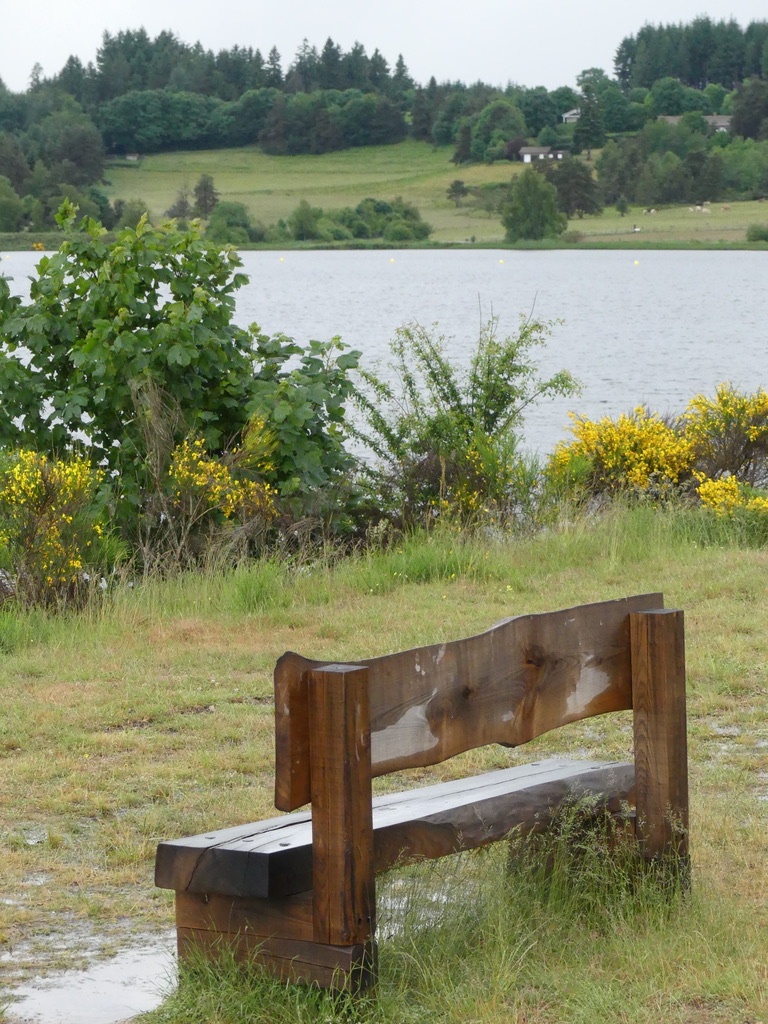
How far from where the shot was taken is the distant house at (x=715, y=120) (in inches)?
6816

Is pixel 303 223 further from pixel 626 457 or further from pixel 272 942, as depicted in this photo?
pixel 272 942

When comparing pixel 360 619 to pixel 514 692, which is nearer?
pixel 514 692

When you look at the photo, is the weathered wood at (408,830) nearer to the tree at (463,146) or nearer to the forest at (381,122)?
Answer: the forest at (381,122)

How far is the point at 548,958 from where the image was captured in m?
3.28

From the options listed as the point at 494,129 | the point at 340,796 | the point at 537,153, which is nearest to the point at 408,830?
the point at 340,796

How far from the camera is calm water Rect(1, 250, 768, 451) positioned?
3459 centimetres

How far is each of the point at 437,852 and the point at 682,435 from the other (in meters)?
10.9

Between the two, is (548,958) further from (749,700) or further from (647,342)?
(647,342)

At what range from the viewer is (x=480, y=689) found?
3197 millimetres

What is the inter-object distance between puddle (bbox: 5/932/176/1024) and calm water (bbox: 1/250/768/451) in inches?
470

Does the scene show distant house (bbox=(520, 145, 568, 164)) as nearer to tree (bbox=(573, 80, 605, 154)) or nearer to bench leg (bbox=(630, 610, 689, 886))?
tree (bbox=(573, 80, 605, 154))

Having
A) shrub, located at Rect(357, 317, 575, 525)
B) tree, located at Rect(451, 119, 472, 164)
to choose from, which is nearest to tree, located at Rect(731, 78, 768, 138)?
tree, located at Rect(451, 119, 472, 164)

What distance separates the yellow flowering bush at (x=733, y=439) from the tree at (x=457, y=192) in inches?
5151

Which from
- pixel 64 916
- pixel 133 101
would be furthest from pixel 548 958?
pixel 133 101
